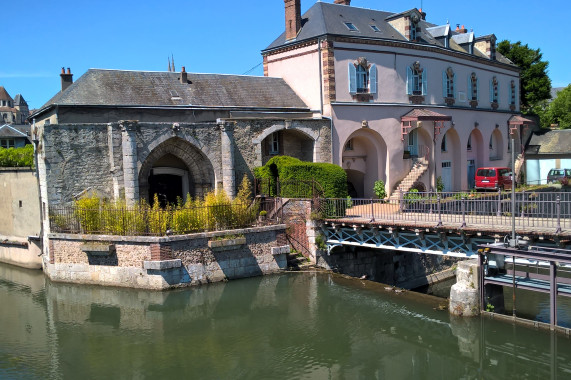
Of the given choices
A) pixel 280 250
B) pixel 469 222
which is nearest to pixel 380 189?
pixel 280 250

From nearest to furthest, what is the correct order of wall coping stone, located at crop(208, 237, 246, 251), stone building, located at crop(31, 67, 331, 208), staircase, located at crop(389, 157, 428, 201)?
wall coping stone, located at crop(208, 237, 246, 251) → stone building, located at crop(31, 67, 331, 208) → staircase, located at crop(389, 157, 428, 201)

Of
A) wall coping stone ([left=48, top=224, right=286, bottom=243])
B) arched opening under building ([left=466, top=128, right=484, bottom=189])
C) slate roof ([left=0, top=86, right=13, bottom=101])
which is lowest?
wall coping stone ([left=48, top=224, right=286, bottom=243])

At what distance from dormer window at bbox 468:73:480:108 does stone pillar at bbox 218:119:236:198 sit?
15.1 meters

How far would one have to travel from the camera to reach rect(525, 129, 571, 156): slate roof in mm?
31953

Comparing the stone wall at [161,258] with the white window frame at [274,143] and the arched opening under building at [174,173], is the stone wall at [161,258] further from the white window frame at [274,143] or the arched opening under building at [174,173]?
the white window frame at [274,143]

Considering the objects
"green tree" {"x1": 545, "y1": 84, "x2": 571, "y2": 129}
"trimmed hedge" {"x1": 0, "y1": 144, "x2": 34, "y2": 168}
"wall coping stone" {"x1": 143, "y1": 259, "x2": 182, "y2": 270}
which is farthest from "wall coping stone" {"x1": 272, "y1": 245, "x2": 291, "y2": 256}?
"green tree" {"x1": 545, "y1": 84, "x2": 571, "y2": 129}

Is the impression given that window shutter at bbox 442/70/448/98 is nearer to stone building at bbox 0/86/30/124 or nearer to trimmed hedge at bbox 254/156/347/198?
trimmed hedge at bbox 254/156/347/198

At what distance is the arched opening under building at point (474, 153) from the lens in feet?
97.2

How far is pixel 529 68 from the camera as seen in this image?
37781 mm

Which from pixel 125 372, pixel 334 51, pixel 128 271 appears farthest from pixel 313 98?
pixel 125 372

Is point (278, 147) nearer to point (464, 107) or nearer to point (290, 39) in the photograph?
point (290, 39)

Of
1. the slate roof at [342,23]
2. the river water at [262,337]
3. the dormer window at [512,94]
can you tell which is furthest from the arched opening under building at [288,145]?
the dormer window at [512,94]

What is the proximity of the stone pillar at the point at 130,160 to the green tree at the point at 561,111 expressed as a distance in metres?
34.9

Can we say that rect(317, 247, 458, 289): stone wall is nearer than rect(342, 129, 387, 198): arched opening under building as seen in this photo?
Yes
